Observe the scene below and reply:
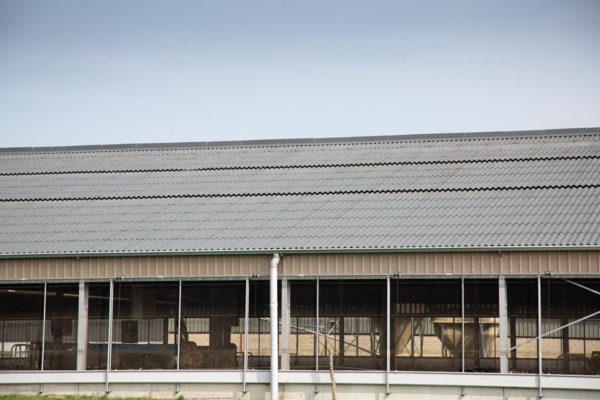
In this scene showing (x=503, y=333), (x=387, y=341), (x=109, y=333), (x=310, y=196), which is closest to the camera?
(x=503, y=333)

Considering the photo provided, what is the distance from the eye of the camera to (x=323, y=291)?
2555 cm

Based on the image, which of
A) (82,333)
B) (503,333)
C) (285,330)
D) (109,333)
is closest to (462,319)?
(503,333)

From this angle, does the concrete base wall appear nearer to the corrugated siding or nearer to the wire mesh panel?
the wire mesh panel

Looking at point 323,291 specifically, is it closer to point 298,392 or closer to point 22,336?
point 298,392

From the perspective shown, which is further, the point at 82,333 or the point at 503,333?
the point at 82,333

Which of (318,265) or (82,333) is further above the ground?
(318,265)

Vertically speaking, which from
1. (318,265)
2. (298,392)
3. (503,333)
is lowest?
(298,392)

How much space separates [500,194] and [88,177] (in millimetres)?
14805

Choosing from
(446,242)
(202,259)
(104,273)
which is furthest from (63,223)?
(446,242)

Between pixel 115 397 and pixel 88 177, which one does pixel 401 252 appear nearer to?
pixel 115 397

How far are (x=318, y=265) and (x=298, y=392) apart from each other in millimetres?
3389

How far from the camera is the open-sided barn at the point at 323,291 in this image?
2411 centimetres

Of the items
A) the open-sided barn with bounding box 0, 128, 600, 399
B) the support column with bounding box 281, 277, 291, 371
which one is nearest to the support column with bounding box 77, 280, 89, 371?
the open-sided barn with bounding box 0, 128, 600, 399

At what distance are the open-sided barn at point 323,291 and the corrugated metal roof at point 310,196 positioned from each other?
10 cm
